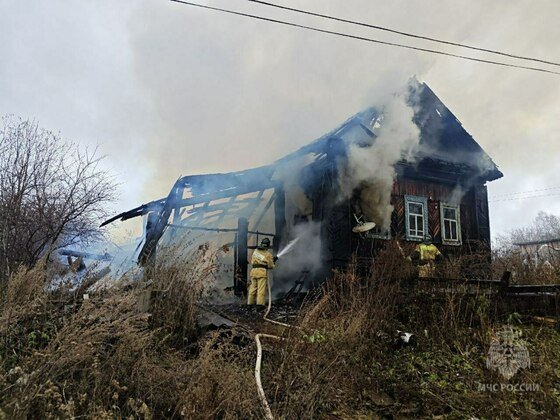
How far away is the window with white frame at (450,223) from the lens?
1251 centimetres

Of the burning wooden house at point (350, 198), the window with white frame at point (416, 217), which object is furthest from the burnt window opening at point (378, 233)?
the window with white frame at point (416, 217)

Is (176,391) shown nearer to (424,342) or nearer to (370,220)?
(424,342)

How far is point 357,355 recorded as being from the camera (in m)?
5.14

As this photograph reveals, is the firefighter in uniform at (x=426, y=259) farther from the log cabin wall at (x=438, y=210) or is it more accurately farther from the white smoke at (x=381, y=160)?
the white smoke at (x=381, y=160)

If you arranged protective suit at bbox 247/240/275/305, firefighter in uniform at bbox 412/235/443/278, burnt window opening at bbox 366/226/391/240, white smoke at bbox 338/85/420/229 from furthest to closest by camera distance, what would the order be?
burnt window opening at bbox 366/226/391/240
white smoke at bbox 338/85/420/229
protective suit at bbox 247/240/275/305
firefighter in uniform at bbox 412/235/443/278

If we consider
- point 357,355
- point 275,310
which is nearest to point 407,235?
point 275,310

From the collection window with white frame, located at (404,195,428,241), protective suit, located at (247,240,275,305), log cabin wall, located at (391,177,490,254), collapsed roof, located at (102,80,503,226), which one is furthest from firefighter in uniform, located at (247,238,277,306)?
window with white frame, located at (404,195,428,241)

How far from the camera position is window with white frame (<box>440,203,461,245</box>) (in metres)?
12.5

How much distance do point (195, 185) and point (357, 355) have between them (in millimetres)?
6985

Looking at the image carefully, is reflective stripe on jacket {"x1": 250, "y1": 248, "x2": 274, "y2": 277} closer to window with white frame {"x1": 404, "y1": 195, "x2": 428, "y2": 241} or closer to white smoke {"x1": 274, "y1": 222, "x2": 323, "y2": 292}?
white smoke {"x1": 274, "y1": 222, "x2": 323, "y2": 292}

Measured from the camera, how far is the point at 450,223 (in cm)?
1275

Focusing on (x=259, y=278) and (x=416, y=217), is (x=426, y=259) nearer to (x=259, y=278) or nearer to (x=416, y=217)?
(x=259, y=278)

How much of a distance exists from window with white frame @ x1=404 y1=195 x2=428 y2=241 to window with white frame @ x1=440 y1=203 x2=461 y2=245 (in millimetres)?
716

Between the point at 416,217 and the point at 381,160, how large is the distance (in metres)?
2.29
